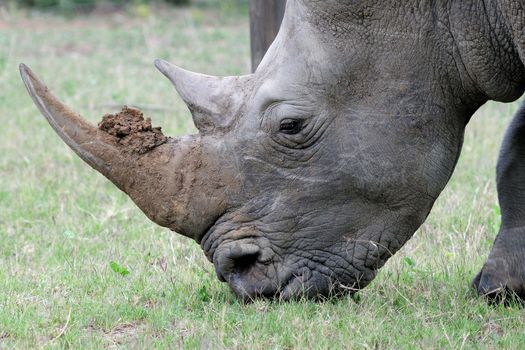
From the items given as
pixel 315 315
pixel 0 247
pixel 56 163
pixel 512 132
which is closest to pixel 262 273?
pixel 315 315

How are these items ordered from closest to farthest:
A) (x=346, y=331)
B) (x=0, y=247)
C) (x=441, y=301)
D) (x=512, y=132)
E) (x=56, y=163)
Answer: (x=346, y=331)
(x=441, y=301)
(x=512, y=132)
(x=0, y=247)
(x=56, y=163)

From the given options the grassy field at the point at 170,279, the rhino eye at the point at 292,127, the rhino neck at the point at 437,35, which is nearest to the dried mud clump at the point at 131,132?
the rhino eye at the point at 292,127

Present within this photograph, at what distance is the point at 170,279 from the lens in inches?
231

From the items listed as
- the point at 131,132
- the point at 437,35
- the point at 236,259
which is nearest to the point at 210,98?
the point at 131,132

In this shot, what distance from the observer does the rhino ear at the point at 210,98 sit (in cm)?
521

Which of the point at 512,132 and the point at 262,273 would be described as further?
the point at 512,132

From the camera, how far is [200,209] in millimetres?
5172

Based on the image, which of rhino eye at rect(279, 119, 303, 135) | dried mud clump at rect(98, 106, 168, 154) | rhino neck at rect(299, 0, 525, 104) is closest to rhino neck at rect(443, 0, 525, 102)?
rhino neck at rect(299, 0, 525, 104)

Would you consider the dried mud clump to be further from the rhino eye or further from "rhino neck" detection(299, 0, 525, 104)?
"rhino neck" detection(299, 0, 525, 104)

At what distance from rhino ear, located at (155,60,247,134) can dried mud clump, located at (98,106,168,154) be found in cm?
22

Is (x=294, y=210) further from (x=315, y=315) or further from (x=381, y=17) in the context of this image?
(x=381, y=17)

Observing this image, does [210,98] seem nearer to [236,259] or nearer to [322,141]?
[322,141]

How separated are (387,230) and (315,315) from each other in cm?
52

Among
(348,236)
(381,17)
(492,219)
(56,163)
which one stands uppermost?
(381,17)
